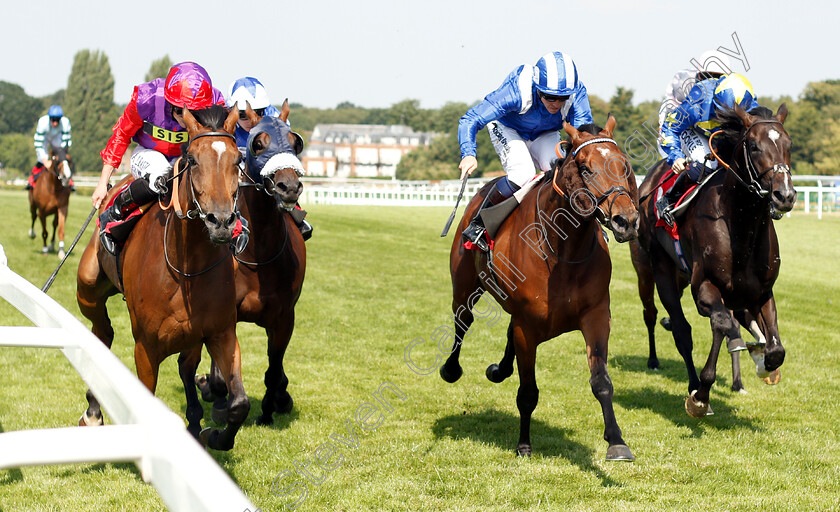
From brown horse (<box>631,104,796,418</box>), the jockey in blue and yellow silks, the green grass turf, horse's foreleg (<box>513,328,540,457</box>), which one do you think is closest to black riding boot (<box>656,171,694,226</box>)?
the jockey in blue and yellow silks

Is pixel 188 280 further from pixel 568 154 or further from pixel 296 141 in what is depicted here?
pixel 568 154

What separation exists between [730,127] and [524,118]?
1.53m

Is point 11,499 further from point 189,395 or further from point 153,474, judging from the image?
point 153,474

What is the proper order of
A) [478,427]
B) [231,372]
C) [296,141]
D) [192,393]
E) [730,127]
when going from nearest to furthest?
1. [231,372]
2. [296,141]
3. [192,393]
4. [730,127]
5. [478,427]

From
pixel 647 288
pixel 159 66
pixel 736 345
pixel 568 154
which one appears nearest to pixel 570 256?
pixel 568 154

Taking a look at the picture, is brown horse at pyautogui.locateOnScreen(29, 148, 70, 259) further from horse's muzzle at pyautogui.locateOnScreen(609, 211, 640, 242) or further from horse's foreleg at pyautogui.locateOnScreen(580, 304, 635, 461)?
horse's muzzle at pyautogui.locateOnScreen(609, 211, 640, 242)

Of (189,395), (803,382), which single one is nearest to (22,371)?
(189,395)

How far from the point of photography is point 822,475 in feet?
16.5

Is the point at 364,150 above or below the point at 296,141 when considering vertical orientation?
above

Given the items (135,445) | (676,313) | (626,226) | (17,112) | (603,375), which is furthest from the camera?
(17,112)

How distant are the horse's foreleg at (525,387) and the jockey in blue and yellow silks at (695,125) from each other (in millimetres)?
2075

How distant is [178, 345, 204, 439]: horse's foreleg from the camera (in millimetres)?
5512

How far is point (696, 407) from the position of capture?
20.0 ft

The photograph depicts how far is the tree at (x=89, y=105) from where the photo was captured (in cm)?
9162
